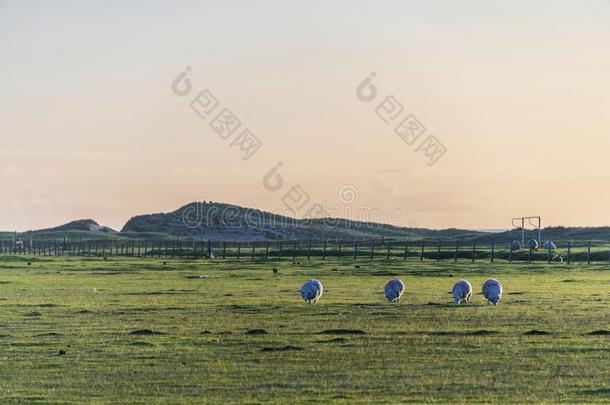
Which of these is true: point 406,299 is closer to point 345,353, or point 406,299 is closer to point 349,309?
point 349,309

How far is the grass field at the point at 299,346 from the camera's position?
21.1 meters

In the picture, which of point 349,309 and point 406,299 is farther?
point 406,299

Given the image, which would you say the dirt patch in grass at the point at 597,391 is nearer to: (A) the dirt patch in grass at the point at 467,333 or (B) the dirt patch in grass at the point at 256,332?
(A) the dirt patch in grass at the point at 467,333

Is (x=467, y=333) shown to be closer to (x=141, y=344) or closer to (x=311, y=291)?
(x=141, y=344)

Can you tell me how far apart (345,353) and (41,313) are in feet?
53.7

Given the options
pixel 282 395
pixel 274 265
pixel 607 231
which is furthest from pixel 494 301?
pixel 607 231

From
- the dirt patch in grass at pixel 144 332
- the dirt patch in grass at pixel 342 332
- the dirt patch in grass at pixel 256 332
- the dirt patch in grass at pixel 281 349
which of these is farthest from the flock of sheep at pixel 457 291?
the dirt patch in grass at pixel 281 349

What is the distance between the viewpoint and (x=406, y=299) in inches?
1855

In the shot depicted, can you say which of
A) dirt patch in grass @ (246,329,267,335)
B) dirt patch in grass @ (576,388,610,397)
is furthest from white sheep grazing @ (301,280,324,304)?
dirt patch in grass @ (576,388,610,397)

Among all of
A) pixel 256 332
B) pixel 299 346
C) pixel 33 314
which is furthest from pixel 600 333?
pixel 33 314

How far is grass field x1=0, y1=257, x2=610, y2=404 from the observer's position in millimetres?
21094

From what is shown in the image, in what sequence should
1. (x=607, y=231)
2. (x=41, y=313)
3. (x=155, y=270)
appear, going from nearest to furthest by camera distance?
(x=41, y=313)
(x=155, y=270)
(x=607, y=231)

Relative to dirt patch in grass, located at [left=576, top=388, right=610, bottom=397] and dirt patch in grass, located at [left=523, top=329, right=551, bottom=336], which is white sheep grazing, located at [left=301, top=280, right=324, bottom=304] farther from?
dirt patch in grass, located at [left=576, top=388, right=610, bottom=397]

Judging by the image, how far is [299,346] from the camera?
27.8m
